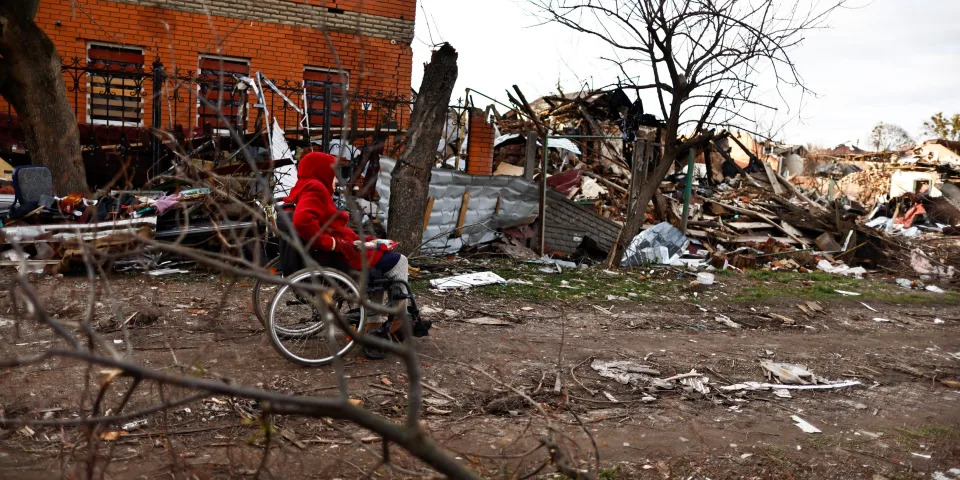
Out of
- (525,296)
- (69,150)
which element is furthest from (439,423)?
(69,150)

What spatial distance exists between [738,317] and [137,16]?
41.0ft

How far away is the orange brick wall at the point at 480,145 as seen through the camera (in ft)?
41.6

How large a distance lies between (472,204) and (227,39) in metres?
5.98

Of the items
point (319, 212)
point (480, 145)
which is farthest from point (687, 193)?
point (319, 212)

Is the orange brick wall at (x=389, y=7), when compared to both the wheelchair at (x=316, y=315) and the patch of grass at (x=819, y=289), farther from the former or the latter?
the wheelchair at (x=316, y=315)

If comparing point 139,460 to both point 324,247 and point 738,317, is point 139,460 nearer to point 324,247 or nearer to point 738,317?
point 324,247

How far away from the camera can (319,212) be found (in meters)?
5.28

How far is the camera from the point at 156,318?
21.0 feet

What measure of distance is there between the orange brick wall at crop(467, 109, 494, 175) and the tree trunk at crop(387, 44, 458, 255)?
3.02m

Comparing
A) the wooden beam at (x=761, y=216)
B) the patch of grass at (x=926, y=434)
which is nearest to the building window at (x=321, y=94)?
the patch of grass at (x=926, y=434)

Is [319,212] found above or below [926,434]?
above

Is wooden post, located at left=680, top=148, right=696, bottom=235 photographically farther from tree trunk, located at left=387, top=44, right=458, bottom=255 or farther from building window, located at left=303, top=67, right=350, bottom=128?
building window, located at left=303, top=67, right=350, bottom=128

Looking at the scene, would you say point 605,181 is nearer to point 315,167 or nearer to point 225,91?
point 225,91

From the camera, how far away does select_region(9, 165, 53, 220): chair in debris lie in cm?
845
